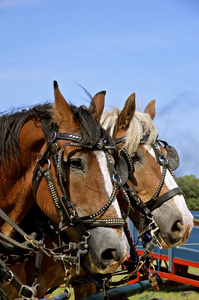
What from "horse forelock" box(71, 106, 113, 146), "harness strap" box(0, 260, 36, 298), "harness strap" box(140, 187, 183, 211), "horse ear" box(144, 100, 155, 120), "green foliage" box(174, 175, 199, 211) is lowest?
"green foliage" box(174, 175, 199, 211)

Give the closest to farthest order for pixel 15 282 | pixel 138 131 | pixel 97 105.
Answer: pixel 15 282 → pixel 97 105 → pixel 138 131

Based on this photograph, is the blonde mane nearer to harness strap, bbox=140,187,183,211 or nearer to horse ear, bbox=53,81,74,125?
harness strap, bbox=140,187,183,211

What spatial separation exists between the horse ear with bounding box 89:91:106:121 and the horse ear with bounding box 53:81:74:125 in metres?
0.25

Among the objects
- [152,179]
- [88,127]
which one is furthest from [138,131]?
[88,127]

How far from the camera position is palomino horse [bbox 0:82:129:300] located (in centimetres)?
A: 258

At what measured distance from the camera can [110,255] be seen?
2541 millimetres

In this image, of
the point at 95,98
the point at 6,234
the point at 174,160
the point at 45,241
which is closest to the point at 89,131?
the point at 95,98

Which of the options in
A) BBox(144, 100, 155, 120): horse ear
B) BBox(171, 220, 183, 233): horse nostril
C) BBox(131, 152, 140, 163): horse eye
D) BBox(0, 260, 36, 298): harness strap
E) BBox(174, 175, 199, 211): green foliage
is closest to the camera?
BBox(0, 260, 36, 298): harness strap

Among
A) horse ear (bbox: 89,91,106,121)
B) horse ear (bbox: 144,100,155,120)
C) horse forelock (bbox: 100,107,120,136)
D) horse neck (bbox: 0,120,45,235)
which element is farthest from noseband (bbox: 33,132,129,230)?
horse ear (bbox: 144,100,155,120)

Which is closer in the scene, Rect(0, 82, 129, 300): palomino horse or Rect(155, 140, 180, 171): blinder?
Rect(0, 82, 129, 300): palomino horse

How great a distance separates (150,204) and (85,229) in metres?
1.28

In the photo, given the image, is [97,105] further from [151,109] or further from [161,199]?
[151,109]

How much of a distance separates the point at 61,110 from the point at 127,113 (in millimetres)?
1265

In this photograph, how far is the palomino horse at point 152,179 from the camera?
3.63 metres
